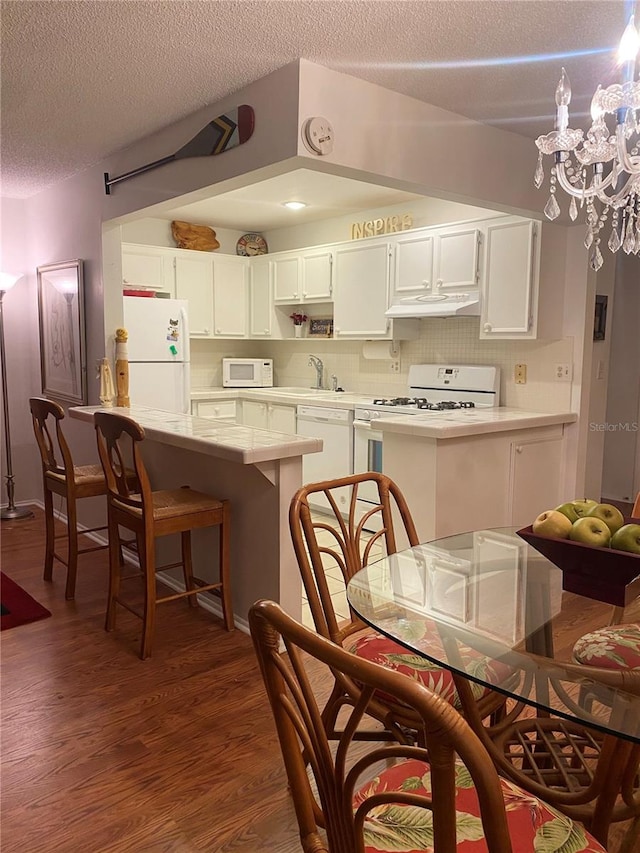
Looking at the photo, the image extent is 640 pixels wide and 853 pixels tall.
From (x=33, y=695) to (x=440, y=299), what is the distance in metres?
3.33

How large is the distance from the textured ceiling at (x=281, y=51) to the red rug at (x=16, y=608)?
2.40 metres

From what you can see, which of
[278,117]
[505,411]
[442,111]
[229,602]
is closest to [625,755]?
[229,602]

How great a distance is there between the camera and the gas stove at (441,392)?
445 centimetres

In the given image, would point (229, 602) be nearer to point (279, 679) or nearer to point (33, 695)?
point (33, 695)

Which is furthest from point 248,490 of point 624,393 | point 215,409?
point 624,393

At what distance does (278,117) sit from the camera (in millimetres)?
2537

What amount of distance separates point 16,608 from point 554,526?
273 cm

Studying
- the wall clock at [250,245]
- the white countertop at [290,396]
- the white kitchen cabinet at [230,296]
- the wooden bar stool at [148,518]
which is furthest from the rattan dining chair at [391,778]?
the wall clock at [250,245]

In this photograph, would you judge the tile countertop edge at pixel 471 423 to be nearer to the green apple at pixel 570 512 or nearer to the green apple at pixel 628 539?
the green apple at pixel 570 512

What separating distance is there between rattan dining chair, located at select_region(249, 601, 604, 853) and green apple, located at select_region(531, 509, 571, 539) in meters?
0.64

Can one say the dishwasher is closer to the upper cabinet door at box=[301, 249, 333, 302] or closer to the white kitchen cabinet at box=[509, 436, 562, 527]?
the upper cabinet door at box=[301, 249, 333, 302]

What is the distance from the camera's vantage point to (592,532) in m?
1.59

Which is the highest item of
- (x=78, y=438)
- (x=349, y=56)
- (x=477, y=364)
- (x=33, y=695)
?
(x=349, y=56)

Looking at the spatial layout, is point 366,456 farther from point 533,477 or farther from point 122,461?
point 122,461
